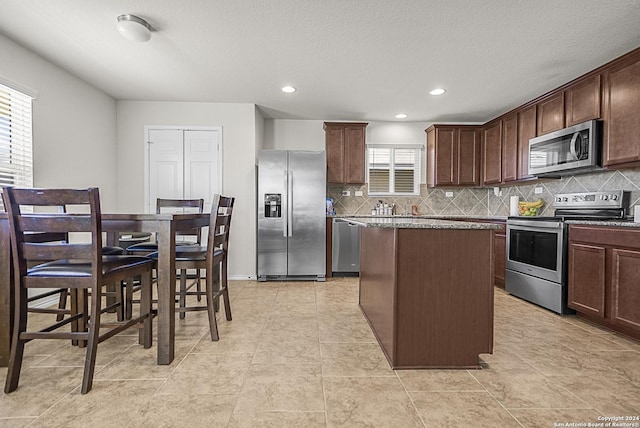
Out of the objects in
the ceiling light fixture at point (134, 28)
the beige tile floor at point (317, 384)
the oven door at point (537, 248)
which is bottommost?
the beige tile floor at point (317, 384)

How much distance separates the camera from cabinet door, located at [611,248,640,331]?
88.4 inches

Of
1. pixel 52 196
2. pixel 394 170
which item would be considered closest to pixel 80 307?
pixel 52 196

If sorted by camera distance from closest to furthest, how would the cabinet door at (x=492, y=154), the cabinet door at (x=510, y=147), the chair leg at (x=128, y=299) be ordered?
the chair leg at (x=128, y=299) < the cabinet door at (x=510, y=147) < the cabinet door at (x=492, y=154)

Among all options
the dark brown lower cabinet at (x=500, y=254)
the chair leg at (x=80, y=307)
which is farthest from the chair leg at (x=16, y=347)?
the dark brown lower cabinet at (x=500, y=254)

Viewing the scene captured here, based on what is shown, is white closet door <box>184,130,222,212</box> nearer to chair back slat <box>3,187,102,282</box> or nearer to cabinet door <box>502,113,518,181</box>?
chair back slat <box>3,187,102,282</box>

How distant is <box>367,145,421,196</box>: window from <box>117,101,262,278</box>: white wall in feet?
6.55

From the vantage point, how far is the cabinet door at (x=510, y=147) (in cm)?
406

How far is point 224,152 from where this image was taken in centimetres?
424

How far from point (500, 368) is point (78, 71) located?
4.61 meters

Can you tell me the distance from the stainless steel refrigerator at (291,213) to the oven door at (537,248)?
7.46 ft

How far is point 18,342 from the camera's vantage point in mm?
1563

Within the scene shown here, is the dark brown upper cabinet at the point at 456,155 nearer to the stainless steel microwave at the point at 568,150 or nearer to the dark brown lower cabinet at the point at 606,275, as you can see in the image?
the stainless steel microwave at the point at 568,150

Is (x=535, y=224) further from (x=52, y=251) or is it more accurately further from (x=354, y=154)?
(x=52, y=251)

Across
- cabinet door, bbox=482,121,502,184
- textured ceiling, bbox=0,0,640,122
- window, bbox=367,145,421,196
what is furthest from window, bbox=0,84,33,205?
cabinet door, bbox=482,121,502,184
